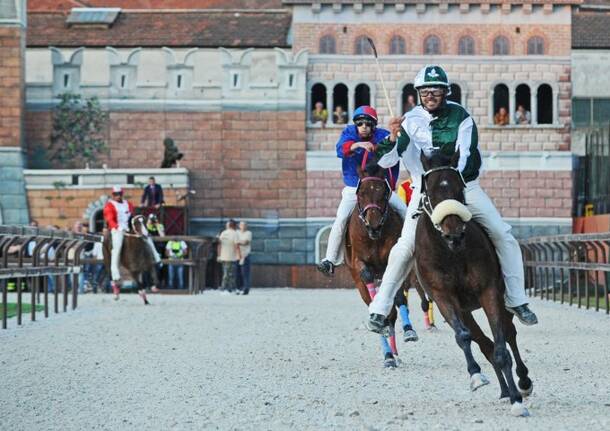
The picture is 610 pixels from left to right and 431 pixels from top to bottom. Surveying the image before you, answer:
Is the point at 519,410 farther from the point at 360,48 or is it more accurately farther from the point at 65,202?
the point at 360,48

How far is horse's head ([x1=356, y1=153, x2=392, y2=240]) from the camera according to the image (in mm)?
15492

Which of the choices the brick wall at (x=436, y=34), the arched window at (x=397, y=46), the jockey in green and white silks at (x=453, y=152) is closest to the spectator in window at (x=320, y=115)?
the brick wall at (x=436, y=34)

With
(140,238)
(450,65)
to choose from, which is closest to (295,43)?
(450,65)

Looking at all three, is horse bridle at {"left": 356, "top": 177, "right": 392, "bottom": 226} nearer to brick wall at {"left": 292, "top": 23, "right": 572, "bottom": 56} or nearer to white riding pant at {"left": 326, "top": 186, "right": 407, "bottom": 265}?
white riding pant at {"left": 326, "top": 186, "right": 407, "bottom": 265}

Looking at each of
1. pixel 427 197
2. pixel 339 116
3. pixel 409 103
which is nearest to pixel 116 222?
pixel 427 197

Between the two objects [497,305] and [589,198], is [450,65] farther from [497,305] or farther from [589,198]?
[497,305]

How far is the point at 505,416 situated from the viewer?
10.2 meters

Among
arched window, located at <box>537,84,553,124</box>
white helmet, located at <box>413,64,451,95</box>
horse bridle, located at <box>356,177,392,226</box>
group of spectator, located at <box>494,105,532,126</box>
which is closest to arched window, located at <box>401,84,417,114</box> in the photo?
group of spectator, located at <box>494,105,532,126</box>

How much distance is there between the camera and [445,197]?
1080 cm

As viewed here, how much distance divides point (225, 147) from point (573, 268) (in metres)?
33.4

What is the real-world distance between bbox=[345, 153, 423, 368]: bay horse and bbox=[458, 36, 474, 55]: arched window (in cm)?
4534

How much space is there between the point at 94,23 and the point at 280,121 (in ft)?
29.4

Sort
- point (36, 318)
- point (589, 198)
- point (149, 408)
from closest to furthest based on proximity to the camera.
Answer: point (149, 408) → point (36, 318) → point (589, 198)

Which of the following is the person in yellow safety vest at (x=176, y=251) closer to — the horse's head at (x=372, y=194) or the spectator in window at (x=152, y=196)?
the spectator in window at (x=152, y=196)
